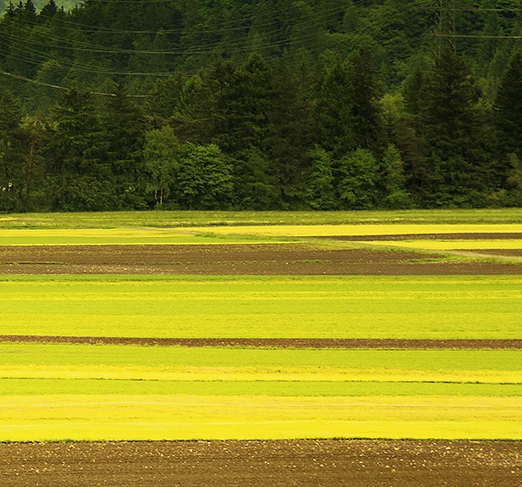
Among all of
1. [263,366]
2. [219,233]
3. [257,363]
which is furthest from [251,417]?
[219,233]

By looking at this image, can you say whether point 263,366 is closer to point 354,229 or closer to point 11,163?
point 354,229

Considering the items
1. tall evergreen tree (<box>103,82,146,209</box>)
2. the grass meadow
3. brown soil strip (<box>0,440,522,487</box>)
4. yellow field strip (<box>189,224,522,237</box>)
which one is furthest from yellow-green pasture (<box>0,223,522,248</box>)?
brown soil strip (<box>0,440,522,487</box>)

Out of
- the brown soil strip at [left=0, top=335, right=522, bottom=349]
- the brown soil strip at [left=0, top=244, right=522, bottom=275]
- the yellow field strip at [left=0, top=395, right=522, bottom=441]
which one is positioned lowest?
the brown soil strip at [left=0, top=244, right=522, bottom=275]

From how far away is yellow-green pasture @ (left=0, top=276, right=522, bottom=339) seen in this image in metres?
32.3

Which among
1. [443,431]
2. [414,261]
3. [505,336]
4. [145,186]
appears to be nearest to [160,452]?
[443,431]

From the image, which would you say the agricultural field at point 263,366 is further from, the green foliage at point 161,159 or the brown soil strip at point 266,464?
the green foliage at point 161,159

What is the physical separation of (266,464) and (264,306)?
1834 cm

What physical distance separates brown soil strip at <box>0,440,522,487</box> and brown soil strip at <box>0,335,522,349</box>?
951 centimetres

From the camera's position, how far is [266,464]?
1880 centimetres

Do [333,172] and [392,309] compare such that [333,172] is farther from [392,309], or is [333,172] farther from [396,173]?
[392,309]

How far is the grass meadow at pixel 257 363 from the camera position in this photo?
21.4m

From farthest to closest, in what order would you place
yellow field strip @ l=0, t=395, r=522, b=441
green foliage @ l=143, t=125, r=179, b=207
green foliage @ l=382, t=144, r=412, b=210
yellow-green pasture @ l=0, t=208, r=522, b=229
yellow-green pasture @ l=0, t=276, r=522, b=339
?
green foliage @ l=382, t=144, r=412, b=210 → green foliage @ l=143, t=125, r=179, b=207 → yellow-green pasture @ l=0, t=208, r=522, b=229 → yellow-green pasture @ l=0, t=276, r=522, b=339 → yellow field strip @ l=0, t=395, r=522, b=441

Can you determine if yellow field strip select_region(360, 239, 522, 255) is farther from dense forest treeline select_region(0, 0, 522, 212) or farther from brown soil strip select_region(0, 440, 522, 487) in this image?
brown soil strip select_region(0, 440, 522, 487)

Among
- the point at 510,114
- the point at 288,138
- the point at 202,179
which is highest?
the point at 510,114
